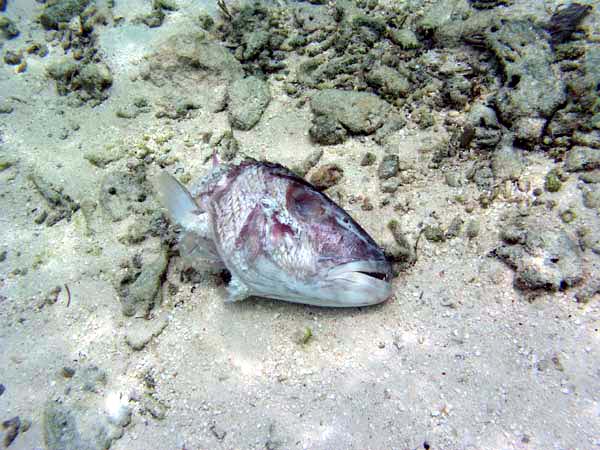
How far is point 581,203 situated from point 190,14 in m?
6.04

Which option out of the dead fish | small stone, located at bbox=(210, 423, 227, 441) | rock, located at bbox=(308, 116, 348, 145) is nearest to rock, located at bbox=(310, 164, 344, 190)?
rock, located at bbox=(308, 116, 348, 145)

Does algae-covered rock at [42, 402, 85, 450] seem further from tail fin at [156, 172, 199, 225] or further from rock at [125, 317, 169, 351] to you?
tail fin at [156, 172, 199, 225]

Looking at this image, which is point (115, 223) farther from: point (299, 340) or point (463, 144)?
point (463, 144)

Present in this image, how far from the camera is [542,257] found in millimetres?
2775

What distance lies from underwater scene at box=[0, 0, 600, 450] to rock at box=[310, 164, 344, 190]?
0.02 m

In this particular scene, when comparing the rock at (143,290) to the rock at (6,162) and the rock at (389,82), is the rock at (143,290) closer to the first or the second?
the rock at (6,162)

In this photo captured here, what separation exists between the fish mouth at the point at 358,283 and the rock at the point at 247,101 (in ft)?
8.61

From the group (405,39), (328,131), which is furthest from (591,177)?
(405,39)

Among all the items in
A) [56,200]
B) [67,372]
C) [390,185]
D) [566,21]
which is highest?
[566,21]

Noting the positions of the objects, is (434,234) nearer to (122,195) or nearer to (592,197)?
(592,197)

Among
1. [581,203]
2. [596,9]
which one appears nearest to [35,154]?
[581,203]

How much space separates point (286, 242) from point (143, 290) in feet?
5.18

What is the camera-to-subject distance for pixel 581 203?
3078 millimetres

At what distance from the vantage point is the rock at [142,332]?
Answer: 3.16 metres
